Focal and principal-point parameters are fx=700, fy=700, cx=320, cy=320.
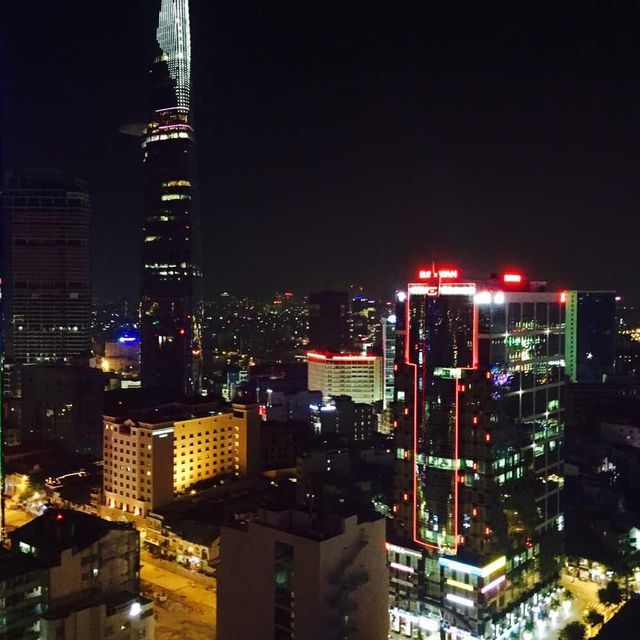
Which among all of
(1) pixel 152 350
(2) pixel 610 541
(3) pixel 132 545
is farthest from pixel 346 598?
(1) pixel 152 350

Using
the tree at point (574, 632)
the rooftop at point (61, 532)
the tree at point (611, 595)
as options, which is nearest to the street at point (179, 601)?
the rooftop at point (61, 532)

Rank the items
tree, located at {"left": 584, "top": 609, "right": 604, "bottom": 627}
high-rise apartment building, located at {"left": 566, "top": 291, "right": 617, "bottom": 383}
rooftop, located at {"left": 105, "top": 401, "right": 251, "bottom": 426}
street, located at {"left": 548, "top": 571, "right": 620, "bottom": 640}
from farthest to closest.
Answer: high-rise apartment building, located at {"left": 566, "top": 291, "right": 617, "bottom": 383}, rooftop, located at {"left": 105, "top": 401, "right": 251, "bottom": 426}, street, located at {"left": 548, "top": 571, "right": 620, "bottom": 640}, tree, located at {"left": 584, "top": 609, "right": 604, "bottom": 627}

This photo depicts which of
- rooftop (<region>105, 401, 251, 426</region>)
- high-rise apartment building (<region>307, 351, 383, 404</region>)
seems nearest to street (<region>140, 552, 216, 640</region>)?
rooftop (<region>105, 401, 251, 426</region>)

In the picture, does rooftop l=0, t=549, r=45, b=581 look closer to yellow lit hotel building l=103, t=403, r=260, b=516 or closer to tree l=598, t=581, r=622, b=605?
yellow lit hotel building l=103, t=403, r=260, b=516

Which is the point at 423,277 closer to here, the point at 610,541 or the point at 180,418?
the point at 610,541

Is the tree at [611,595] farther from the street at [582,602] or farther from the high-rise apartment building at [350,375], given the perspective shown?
the high-rise apartment building at [350,375]
